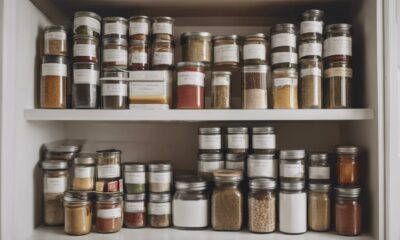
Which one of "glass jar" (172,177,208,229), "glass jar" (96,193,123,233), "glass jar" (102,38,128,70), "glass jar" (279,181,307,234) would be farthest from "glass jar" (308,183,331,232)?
"glass jar" (102,38,128,70)

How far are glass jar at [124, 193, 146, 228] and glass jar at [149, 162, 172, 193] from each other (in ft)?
0.14

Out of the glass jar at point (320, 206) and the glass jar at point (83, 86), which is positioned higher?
the glass jar at point (83, 86)

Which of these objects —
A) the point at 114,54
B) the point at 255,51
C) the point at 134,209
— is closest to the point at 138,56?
the point at 114,54

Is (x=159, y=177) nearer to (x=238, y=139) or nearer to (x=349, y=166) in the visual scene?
(x=238, y=139)

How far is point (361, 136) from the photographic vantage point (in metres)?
1.20

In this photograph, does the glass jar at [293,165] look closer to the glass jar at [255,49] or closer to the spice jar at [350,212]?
the spice jar at [350,212]

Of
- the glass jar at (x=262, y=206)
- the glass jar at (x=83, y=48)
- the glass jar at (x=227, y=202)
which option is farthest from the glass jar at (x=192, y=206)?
the glass jar at (x=83, y=48)

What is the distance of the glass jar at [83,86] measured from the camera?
1144 millimetres

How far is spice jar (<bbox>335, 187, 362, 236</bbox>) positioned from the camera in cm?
111

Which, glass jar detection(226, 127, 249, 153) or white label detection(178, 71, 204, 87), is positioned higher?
white label detection(178, 71, 204, 87)

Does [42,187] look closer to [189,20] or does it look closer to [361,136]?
[189,20]

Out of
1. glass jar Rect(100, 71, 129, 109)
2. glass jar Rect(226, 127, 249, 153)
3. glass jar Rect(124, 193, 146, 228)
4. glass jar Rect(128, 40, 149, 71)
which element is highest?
glass jar Rect(128, 40, 149, 71)

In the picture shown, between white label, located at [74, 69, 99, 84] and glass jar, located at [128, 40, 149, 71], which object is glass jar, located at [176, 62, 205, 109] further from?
white label, located at [74, 69, 99, 84]

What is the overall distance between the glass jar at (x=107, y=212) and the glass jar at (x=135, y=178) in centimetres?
5
